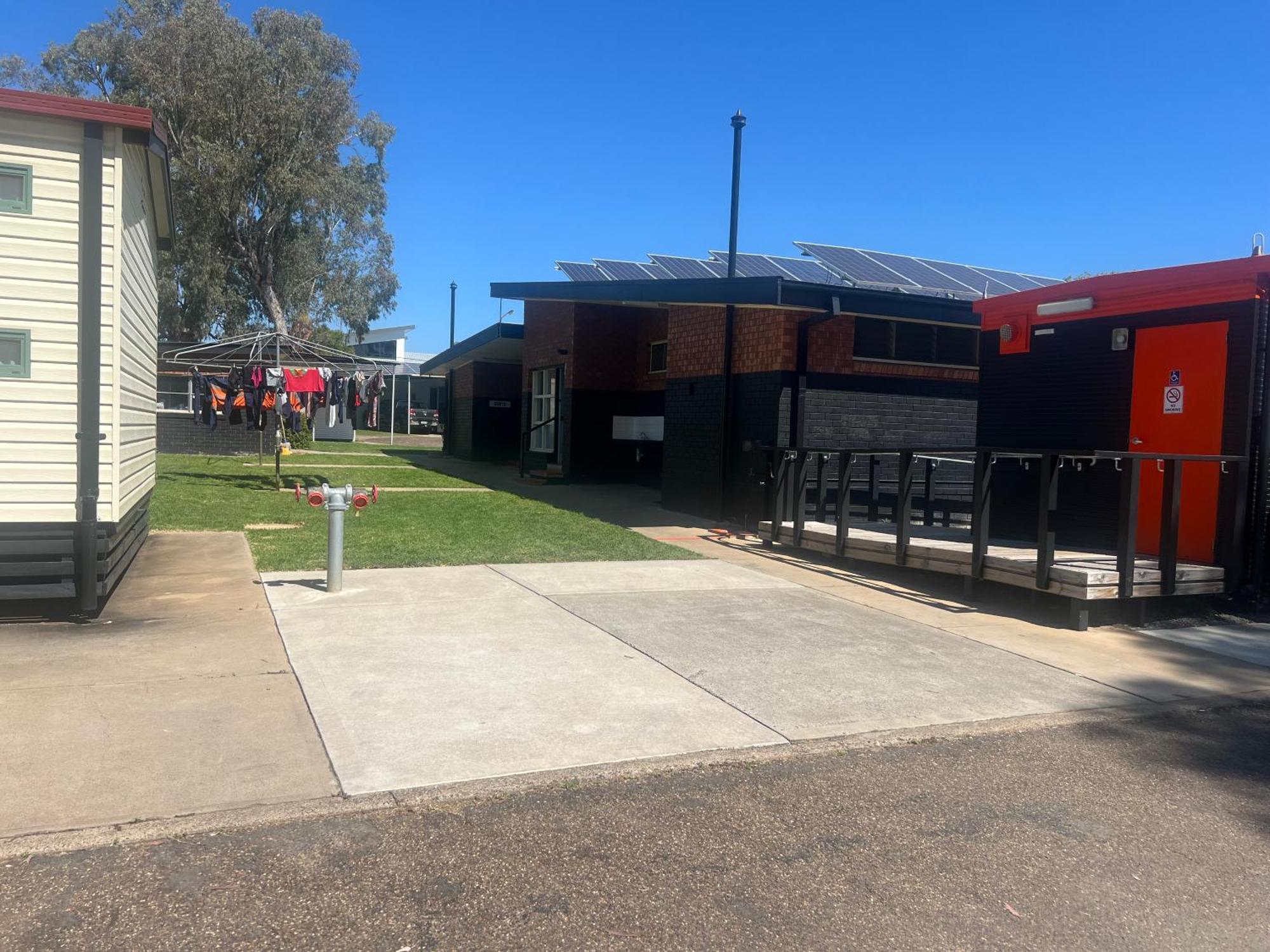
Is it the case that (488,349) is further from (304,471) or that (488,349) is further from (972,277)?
(972,277)

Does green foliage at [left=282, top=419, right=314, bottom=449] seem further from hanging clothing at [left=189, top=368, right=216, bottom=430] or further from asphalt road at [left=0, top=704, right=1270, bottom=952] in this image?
asphalt road at [left=0, top=704, right=1270, bottom=952]

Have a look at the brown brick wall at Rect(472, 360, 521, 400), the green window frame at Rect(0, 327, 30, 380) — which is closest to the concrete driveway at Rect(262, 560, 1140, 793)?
the green window frame at Rect(0, 327, 30, 380)

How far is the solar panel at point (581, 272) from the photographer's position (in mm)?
19473

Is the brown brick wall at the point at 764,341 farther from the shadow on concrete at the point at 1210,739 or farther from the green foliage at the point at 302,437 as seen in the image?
the green foliage at the point at 302,437

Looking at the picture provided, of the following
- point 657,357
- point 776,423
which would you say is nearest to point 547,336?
point 657,357

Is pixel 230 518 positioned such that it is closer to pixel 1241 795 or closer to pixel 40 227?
pixel 40 227

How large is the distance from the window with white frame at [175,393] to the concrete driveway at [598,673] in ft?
67.9

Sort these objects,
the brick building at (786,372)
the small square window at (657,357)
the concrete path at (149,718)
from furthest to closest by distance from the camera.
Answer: the small square window at (657,357) < the brick building at (786,372) < the concrete path at (149,718)

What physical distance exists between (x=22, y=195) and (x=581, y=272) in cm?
A: 1397

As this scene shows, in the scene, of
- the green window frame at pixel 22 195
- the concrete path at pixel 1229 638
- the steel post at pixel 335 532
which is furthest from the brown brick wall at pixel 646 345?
the green window frame at pixel 22 195

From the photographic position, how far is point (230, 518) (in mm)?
13336

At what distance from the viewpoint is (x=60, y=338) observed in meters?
6.93

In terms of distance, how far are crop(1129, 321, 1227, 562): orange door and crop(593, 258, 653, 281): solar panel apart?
9.85m

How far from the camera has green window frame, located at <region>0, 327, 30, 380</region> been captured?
22.4 feet
